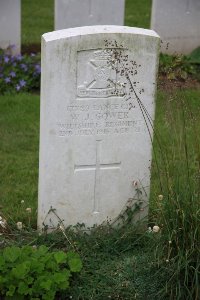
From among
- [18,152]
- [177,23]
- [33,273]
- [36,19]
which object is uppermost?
[36,19]

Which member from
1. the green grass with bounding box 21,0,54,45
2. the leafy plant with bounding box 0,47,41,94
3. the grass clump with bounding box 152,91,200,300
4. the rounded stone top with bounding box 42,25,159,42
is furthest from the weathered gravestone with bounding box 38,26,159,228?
the green grass with bounding box 21,0,54,45

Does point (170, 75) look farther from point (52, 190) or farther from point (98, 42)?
point (52, 190)

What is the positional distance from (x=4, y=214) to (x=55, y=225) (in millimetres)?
509

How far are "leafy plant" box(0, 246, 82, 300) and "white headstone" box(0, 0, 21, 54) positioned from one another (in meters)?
4.62

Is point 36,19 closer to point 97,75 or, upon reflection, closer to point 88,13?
point 88,13

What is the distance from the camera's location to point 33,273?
12.9 ft

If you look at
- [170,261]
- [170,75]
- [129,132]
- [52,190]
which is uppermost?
[170,75]

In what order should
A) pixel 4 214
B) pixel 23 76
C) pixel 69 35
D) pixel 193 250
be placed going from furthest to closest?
pixel 23 76 < pixel 4 214 < pixel 69 35 < pixel 193 250

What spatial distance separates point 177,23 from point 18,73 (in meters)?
2.29

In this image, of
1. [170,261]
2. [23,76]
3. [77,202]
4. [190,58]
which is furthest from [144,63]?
[190,58]

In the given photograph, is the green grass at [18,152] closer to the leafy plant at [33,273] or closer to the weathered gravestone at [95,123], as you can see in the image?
the weathered gravestone at [95,123]

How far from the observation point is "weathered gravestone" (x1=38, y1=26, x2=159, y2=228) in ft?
14.3

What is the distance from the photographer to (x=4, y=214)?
501cm

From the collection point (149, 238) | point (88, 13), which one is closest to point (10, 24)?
point (88, 13)
